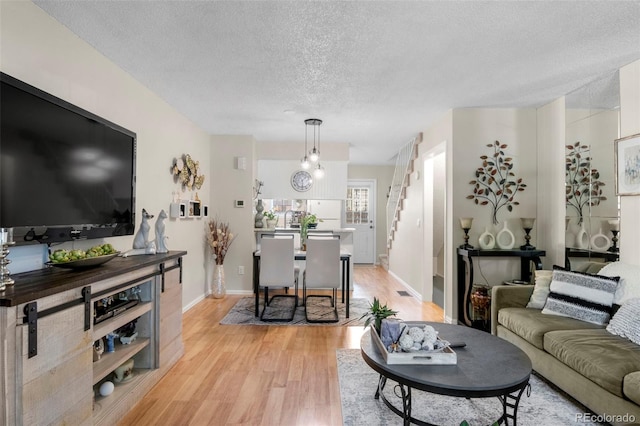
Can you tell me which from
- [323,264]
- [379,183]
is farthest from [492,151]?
[379,183]

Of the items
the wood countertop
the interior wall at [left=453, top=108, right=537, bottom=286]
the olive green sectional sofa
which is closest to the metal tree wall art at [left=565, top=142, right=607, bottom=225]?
the interior wall at [left=453, top=108, right=537, bottom=286]

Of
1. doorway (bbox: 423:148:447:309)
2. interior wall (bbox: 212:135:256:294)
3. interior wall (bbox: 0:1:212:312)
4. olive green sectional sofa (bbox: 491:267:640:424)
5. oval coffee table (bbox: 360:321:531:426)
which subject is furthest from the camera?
interior wall (bbox: 212:135:256:294)

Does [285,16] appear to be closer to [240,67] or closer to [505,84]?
[240,67]

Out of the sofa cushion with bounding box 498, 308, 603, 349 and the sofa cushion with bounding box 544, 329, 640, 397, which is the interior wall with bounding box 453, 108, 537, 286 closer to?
the sofa cushion with bounding box 498, 308, 603, 349

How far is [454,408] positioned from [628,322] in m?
1.27

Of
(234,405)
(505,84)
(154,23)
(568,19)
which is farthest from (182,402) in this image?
(505,84)

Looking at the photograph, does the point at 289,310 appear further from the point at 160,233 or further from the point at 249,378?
the point at 160,233

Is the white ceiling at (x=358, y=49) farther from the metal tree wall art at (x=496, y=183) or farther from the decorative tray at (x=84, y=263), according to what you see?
the decorative tray at (x=84, y=263)

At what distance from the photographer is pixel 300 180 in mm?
6031

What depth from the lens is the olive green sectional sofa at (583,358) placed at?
1.84 metres

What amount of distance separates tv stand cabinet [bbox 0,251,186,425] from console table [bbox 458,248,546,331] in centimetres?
301

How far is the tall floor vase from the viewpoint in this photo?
16.7 ft

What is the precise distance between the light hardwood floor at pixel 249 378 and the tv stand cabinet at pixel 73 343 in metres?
0.23

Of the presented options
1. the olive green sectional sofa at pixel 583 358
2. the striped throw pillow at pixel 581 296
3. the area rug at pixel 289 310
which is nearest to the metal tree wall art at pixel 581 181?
the striped throw pillow at pixel 581 296
